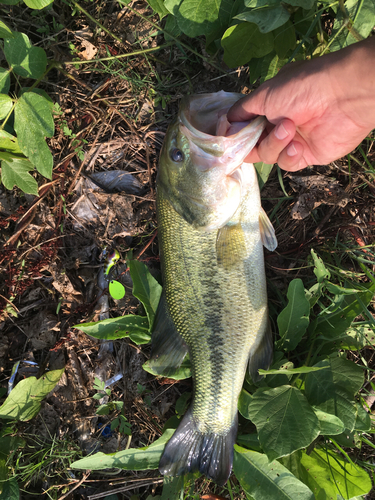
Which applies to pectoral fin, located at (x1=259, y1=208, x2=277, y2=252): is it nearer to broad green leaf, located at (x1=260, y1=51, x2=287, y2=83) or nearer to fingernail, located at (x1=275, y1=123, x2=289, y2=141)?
fingernail, located at (x1=275, y1=123, x2=289, y2=141)

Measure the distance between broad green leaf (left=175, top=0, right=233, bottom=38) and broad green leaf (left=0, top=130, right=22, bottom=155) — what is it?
1550mm

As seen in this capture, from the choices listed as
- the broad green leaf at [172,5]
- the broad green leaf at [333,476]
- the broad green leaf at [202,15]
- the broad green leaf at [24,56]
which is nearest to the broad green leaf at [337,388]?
the broad green leaf at [333,476]

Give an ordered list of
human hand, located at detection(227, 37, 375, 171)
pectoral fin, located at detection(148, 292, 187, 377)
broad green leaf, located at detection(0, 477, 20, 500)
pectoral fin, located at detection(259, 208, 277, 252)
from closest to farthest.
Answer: human hand, located at detection(227, 37, 375, 171) → pectoral fin, located at detection(259, 208, 277, 252) → pectoral fin, located at detection(148, 292, 187, 377) → broad green leaf, located at detection(0, 477, 20, 500)

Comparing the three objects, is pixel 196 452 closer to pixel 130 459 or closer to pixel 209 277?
pixel 130 459

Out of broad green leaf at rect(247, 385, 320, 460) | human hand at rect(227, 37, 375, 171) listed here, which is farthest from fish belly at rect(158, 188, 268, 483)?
human hand at rect(227, 37, 375, 171)

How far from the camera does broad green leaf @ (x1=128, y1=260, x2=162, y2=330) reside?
9.22 ft

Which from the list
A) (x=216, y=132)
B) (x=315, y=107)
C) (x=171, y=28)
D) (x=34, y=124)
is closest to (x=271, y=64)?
(x=315, y=107)

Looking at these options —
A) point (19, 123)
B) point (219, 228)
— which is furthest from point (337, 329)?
point (19, 123)

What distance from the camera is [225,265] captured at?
2.50 meters

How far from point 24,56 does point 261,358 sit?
9.82ft

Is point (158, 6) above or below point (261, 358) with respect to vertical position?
above

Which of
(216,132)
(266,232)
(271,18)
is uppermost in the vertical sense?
(271,18)

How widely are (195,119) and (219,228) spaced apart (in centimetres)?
81

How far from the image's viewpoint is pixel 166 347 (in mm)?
2748
